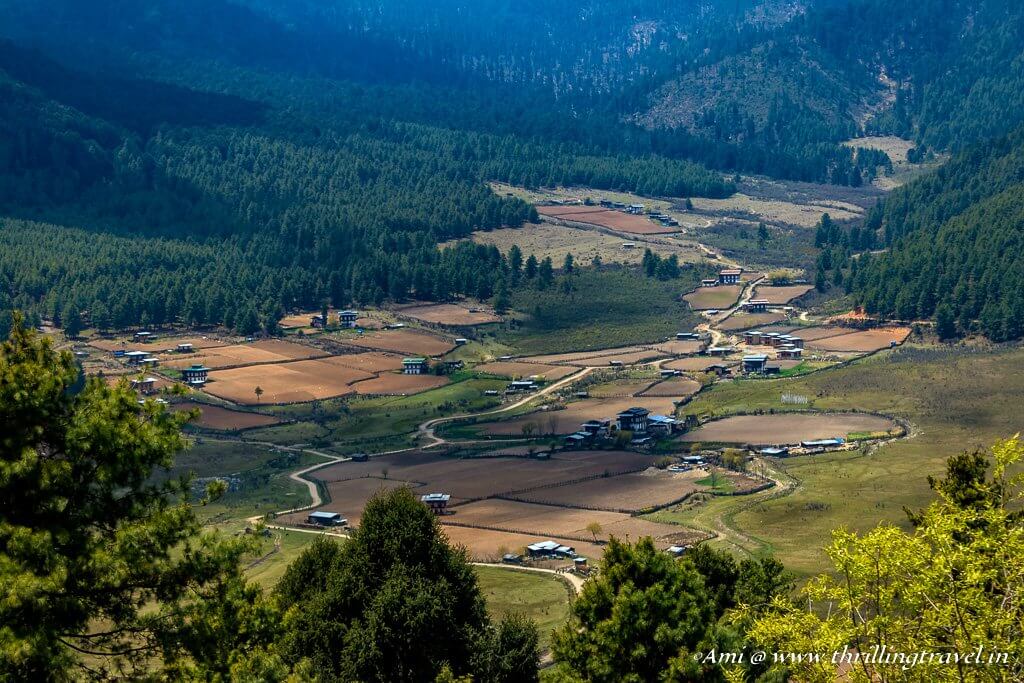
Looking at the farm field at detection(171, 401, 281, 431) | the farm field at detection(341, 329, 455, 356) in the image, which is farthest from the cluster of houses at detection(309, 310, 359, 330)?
the farm field at detection(171, 401, 281, 431)

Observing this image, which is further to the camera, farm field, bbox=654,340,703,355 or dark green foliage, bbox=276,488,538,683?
farm field, bbox=654,340,703,355

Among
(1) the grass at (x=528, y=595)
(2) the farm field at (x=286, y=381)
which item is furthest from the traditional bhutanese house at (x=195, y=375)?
(1) the grass at (x=528, y=595)

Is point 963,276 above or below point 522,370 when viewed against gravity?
above

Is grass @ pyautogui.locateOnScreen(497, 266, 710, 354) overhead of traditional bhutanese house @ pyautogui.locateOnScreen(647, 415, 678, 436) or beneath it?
overhead

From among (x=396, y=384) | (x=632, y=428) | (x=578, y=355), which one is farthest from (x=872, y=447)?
(x=578, y=355)

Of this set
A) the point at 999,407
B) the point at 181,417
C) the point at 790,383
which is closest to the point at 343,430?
the point at 790,383

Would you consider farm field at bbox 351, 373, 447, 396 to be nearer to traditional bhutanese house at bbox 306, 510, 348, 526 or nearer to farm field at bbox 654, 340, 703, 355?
farm field at bbox 654, 340, 703, 355

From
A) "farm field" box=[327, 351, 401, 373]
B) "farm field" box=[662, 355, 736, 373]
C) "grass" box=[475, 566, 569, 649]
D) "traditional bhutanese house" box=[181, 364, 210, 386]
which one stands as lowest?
"traditional bhutanese house" box=[181, 364, 210, 386]

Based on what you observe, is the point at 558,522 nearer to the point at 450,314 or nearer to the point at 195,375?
the point at 195,375
